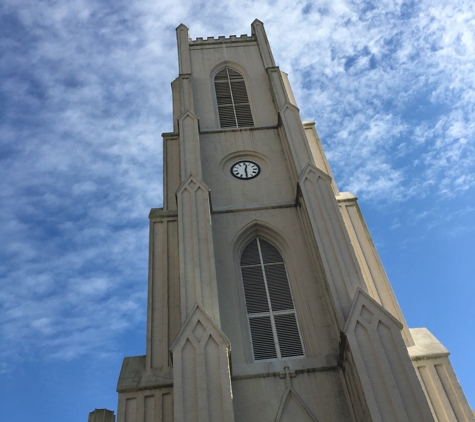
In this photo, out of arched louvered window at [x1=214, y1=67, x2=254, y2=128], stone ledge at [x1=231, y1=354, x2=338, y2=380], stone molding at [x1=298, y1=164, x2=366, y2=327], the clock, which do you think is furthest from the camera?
arched louvered window at [x1=214, y1=67, x2=254, y2=128]

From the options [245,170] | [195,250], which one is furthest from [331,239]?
[245,170]

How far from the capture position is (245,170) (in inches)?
659

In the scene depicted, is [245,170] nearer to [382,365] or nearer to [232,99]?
[232,99]

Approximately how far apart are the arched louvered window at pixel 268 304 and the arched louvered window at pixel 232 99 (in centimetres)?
602

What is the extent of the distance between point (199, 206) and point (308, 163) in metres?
3.43

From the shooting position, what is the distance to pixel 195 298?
11203mm

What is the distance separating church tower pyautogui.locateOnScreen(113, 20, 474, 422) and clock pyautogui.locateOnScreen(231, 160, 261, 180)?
57mm

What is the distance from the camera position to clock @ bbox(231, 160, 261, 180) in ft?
54.2

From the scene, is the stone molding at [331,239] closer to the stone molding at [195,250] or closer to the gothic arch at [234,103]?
the stone molding at [195,250]

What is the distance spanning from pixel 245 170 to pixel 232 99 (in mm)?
4441

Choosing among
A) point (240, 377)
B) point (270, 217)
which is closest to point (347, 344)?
point (240, 377)

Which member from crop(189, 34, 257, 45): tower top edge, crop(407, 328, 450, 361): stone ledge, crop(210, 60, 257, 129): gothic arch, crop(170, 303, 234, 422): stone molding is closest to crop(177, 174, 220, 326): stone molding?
crop(170, 303, 234, 422): stone molding

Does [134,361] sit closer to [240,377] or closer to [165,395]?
[165,395]

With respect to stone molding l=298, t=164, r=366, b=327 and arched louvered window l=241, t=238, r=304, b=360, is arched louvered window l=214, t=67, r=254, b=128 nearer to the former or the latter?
stone molding l=298, t=164, r=366, b=327
